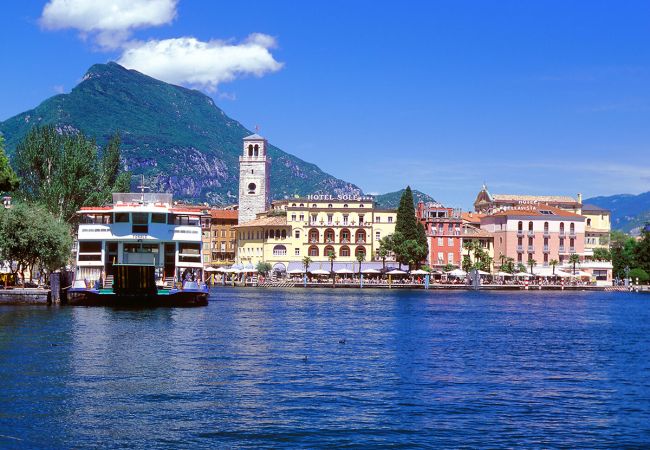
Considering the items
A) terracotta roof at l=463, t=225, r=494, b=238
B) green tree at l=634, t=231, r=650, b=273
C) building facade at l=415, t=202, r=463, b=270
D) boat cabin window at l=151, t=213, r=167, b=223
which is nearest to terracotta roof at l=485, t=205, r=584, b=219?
terracotta roof at l=463, t=225, r=494, b=238

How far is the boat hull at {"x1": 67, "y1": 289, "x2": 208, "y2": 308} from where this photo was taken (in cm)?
7119

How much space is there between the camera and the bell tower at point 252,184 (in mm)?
175375

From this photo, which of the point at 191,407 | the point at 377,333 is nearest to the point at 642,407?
the point at 191,407

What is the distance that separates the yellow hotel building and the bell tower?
17.1 metres

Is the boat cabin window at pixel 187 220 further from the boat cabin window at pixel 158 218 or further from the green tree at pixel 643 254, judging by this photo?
the green tree at pixel 643 254

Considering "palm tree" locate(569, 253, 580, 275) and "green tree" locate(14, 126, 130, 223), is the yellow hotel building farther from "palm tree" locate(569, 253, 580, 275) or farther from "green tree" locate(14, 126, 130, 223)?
"green tree" locate(14, 126, 130, 223)

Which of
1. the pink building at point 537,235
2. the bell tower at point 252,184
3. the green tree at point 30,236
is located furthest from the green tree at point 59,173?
the pink building at point 537,235

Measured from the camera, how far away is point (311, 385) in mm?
32938

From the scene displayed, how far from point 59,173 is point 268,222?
70506 millimetres

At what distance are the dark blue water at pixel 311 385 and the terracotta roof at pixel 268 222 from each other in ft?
318

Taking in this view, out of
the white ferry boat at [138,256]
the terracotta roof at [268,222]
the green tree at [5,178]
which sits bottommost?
the white ferry boat at [138,256]

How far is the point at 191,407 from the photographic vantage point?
28.5m

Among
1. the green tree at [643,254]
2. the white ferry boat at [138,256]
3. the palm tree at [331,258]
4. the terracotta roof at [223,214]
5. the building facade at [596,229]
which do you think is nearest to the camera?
the white ferry boat at [138,256]

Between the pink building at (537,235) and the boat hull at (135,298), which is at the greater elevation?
the pink building at (537,235)
